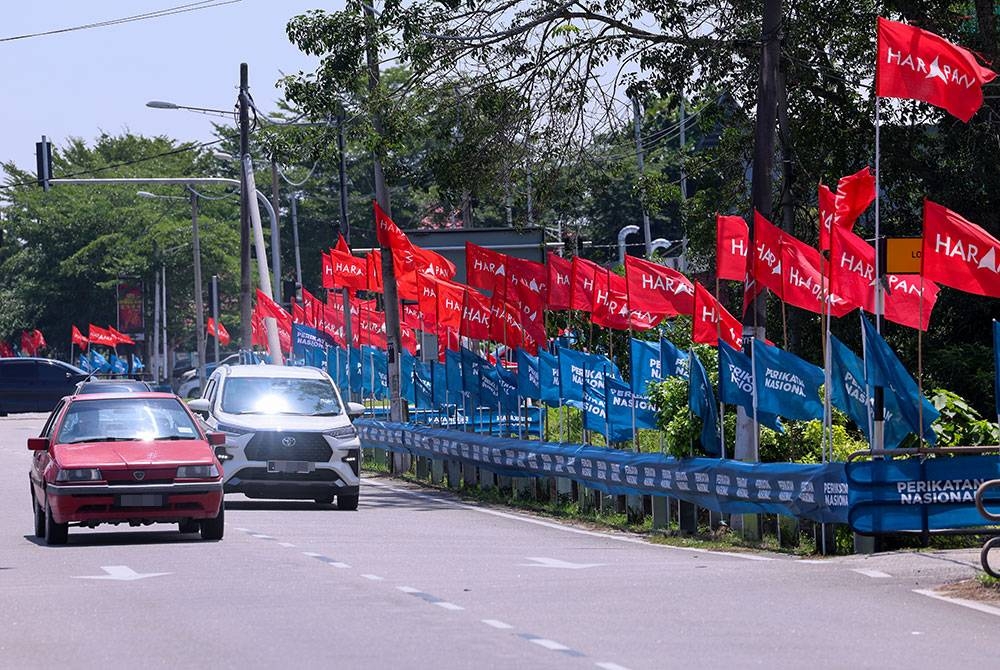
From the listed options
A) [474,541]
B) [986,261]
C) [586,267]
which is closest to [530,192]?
[586,267]

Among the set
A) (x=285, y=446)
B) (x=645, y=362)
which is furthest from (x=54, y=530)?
(x=645, y=362)

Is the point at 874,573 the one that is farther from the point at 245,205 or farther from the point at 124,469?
the point at 245,205

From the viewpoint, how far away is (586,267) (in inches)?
1105

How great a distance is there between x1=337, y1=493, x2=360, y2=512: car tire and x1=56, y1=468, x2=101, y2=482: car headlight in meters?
6.39

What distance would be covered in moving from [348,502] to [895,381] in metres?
8.98

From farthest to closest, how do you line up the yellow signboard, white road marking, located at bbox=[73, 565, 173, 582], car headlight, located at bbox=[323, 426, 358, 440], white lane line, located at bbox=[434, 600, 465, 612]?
car headlight, located at bbox=[323, 426, 358, 440], the yellow signboard, white road marking, located at bbox=[73, 565, 173, 582], white lane line, located at bbox=[434, 600, 465, 612]

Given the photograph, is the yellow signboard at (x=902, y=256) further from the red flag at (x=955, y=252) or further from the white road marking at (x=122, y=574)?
the white road marking at (x=122, y=574)

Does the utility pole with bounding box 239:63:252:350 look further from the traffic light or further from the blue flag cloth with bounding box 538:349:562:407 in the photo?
the blue flag cloth with bounding box 538:349:562:407

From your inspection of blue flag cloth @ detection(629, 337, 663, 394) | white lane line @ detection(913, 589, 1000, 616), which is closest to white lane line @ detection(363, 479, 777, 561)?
blue flag cloth @ detection(629, 337, 663, 394)

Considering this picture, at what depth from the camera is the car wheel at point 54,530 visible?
18.3 meters

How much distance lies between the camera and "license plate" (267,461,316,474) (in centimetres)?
2380

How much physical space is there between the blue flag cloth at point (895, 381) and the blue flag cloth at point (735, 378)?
2.75 metres

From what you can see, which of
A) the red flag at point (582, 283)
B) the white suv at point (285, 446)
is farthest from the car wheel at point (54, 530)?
the red flag at point (582, 283)

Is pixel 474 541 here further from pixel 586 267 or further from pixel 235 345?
pixel 235 345
